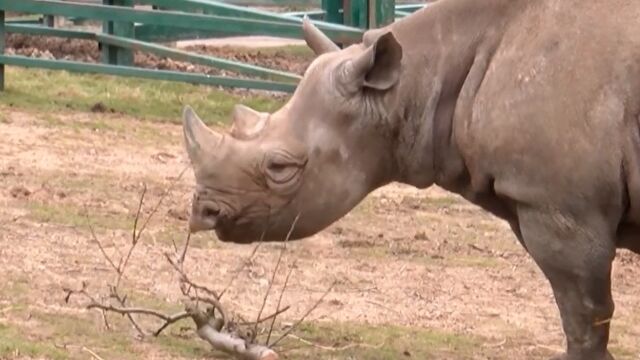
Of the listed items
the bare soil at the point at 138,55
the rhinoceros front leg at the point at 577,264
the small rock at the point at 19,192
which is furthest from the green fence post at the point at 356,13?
the rhinoceros front leg at the point at 577,264

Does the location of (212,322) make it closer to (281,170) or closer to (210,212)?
(210,212)

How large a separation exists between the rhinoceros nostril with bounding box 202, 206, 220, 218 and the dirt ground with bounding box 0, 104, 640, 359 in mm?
791

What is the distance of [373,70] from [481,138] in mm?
486

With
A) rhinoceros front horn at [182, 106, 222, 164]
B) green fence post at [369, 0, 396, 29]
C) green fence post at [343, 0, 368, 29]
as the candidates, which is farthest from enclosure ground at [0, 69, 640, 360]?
green fence post at [343, 0, 368, 29]

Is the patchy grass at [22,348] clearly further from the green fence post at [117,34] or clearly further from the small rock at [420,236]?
the green fence post at [117,34]

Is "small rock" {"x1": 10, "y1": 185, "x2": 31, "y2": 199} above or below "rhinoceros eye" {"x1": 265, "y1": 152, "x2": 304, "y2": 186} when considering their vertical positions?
below

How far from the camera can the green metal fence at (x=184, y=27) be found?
1255 centimetres

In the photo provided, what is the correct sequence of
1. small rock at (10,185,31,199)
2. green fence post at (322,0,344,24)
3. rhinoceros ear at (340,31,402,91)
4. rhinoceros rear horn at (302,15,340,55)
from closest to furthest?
1. rhinoceros ear at (340,31,402,91)
2. rhinoceros rear horn at (302,15,340,55)
3. small rock at (10,185,31,199)
4. green fence post at (322,0,344,24)

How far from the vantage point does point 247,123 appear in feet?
19.4

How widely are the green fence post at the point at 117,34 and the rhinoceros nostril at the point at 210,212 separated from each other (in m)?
8.28

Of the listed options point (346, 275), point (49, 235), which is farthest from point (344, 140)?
point (49, 235)

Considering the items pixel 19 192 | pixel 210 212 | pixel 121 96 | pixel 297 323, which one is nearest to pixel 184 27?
pixel 121 96

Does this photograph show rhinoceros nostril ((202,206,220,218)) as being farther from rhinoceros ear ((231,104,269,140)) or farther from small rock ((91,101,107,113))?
small rock ((91,101,107,113))

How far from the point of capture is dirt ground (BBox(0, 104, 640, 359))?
725 cm
